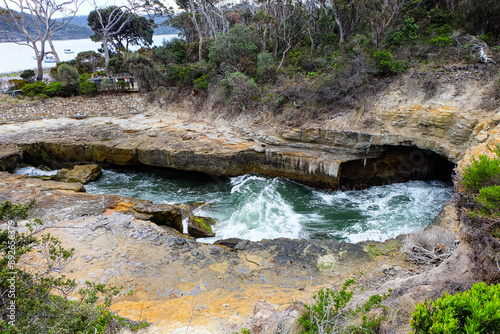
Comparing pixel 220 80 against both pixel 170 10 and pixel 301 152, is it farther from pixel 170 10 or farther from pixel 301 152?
pixel 170 10

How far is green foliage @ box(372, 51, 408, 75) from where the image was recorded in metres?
13.5

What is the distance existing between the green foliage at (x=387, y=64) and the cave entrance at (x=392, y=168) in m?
3.77

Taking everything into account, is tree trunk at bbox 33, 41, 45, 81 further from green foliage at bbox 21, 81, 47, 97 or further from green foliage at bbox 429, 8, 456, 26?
green foliage at bbox 429, 8, 456, 26

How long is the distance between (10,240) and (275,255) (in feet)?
18.7

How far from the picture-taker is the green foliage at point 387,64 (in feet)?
44.3

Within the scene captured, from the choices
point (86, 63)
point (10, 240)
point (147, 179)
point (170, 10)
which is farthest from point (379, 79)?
point (86, 63)

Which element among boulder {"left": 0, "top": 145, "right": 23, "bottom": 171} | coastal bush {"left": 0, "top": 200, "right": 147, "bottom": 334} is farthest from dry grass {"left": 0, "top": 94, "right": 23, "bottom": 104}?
coastal bush {"left": 0, "top": 200, "right": 147, "bottom": 334}

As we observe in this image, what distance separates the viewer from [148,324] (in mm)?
4711

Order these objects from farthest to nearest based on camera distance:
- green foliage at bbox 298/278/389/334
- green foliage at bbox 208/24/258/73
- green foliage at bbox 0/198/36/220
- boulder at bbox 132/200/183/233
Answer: green foliage at bbox 208/24/258/73 → boulder at bbox 132/200/183/233 → green foliage at bbox 0/198/36/220 → green foliage at bbox 298/278/389/334

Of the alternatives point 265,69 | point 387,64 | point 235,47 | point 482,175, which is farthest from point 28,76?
point 482,175

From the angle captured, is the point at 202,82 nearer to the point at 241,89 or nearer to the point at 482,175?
the point at 241,89

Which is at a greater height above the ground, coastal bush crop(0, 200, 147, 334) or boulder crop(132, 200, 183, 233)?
coastal bush crop(0, 200, 147, 334)

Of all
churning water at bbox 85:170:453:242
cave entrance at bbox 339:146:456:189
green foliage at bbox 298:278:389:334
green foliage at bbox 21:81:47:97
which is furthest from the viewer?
green foliage at bbox 21:81:47:97

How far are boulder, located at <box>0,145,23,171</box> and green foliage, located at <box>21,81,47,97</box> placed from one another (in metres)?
7.31
